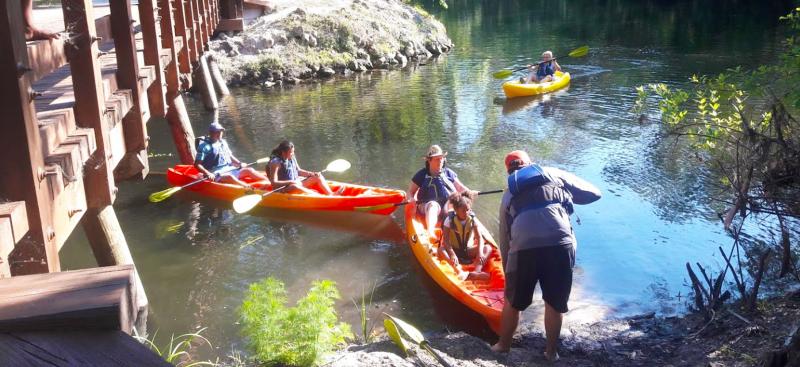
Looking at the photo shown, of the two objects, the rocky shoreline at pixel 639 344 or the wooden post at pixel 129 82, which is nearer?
the rocky shoreline at pixel 639 344

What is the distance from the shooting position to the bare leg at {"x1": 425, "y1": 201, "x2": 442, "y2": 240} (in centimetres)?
823

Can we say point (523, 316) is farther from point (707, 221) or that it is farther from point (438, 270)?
point (707, 221)

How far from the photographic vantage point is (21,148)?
2693mm

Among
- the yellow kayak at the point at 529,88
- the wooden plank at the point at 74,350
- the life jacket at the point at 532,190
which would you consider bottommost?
the yellow kayak at the point at 529,88

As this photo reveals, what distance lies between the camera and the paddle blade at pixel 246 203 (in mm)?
8969

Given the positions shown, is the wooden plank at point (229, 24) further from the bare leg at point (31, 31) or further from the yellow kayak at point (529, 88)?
the bare leg at point (31, 31)

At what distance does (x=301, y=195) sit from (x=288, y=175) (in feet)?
1.25

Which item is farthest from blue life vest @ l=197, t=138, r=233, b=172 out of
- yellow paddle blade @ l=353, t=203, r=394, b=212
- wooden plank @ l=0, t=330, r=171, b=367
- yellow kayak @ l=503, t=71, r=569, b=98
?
wooden plank @ l=0, t=330, r=171, b=367

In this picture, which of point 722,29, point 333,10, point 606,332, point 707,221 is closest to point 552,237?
point 606,332

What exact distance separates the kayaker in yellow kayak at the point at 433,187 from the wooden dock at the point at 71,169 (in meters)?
3.03

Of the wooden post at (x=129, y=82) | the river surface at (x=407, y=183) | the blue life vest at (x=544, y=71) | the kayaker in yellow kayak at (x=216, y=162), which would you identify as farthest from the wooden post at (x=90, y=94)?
the blue life vest at (x=544, y=71)

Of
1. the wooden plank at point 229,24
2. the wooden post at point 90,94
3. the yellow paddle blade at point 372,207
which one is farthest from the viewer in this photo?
the wooden plank at point 229,24

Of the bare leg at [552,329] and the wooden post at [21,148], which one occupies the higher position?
the wooden post at [21,148]

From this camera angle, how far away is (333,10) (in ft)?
76.8
